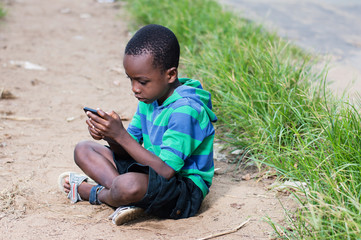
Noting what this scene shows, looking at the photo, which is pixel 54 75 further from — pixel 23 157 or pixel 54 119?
pixel 23 157

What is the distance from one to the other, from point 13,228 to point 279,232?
4.49ft

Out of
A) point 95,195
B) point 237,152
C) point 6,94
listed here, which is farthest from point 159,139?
point 6,94

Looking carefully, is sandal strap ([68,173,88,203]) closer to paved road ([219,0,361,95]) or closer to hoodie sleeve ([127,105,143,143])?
hoodie sleeve ([127,105,143,143])

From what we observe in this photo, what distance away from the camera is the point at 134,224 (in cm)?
259

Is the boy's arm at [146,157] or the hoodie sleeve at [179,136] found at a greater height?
the hoodie sleeve at [179,136]

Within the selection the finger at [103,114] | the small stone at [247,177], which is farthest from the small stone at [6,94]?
the small stone at [247,177]

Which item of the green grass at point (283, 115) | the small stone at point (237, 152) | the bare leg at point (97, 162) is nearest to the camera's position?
the green grass at point (283, 115)

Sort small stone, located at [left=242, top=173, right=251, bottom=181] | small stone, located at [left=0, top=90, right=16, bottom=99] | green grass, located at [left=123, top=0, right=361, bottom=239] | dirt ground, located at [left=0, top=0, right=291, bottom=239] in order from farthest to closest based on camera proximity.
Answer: small stone, located at [left=0, top=90, right=16, bottom=99], small stone, located at [left=242, top=173, right=251, bottom=181], dirt ground, located at [left=0, top=0, right=291, bottom=239], green grass, located at [left=123, top=0, right=361, bottom=239]

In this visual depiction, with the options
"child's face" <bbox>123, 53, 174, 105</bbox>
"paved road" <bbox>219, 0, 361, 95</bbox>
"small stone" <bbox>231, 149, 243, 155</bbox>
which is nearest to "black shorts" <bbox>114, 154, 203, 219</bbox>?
"child's face" <bbox>123, 53, 174, 105</bbox>

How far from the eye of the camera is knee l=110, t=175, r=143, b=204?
7.89 ft

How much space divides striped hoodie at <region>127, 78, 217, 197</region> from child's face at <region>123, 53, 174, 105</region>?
7 centimetres

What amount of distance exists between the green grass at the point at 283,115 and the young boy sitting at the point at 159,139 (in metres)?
0.50

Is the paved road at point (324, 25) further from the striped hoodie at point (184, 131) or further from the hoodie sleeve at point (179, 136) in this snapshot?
the hoodie sleeve at point (179, 136)

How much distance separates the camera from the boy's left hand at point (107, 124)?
241 centimetres
